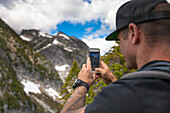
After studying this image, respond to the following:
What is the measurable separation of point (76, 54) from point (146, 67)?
196 meters

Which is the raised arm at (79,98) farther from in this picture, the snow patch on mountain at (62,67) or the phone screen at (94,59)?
the snow patch on mountain at (62,67)

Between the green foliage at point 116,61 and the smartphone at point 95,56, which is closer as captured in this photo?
the smartphone at point 95,56

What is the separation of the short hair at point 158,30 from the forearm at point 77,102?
1036mm

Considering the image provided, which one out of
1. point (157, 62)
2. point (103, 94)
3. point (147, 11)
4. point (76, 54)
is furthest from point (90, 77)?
point (76, 54)

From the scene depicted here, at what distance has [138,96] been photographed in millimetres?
1169

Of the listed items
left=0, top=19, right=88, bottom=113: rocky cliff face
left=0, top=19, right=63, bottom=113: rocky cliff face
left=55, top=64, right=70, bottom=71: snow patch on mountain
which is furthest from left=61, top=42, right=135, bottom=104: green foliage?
left=55, top=64, right=70, bottom=71: snow patch on mountain

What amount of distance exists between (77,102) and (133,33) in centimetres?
106

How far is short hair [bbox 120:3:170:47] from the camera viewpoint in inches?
56.9

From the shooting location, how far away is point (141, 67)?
146 cm

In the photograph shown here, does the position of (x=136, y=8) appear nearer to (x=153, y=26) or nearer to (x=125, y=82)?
(x=153, y=26)

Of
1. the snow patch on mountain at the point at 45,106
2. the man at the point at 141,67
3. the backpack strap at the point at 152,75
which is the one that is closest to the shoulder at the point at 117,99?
the man at the point at 141,67

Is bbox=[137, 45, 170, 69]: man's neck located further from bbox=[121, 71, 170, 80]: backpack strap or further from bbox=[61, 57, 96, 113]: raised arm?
bbox=[61, 57, 96, 113]: raised arm

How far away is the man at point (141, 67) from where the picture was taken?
1.16 metres

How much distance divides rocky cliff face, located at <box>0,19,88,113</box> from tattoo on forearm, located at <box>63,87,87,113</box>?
291 feet
